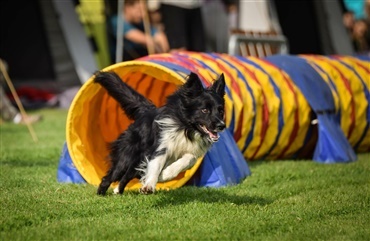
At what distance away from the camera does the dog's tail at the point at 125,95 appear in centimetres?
657

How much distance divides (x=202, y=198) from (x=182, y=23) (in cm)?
887

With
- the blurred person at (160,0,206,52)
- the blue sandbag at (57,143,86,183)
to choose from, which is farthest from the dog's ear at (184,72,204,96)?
the blurred person at (160,0,206,52)

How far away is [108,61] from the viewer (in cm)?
1570

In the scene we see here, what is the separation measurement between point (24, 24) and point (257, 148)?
375 inches

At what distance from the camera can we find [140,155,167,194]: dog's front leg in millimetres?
5934

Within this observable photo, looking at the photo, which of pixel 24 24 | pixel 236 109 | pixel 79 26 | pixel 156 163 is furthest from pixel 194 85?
pixel 24 24

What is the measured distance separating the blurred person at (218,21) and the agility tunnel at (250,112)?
6.68 meters

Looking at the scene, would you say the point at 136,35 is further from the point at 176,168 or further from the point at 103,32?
the point at 176,168

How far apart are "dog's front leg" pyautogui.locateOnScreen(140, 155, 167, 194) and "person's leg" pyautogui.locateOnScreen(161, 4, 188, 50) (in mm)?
8879

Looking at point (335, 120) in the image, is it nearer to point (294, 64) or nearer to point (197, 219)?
point (294, 64)

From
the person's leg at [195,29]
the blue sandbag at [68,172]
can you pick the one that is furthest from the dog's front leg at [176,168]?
the person's leg at [195,29]

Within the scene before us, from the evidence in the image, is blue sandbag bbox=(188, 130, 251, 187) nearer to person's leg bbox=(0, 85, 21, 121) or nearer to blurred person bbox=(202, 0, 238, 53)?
person's leg bbox=(0, 85, 21, 121)

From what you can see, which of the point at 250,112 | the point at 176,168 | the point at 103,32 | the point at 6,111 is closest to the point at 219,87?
the point at 176,168

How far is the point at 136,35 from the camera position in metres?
14.3
